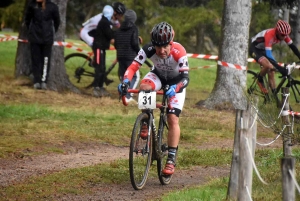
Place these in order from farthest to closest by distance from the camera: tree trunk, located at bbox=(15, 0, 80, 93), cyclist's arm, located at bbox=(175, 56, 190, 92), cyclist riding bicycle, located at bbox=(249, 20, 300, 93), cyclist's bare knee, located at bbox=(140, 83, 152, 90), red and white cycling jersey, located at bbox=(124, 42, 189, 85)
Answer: tree trunk, located at bbox=(15, 0, 80, 93) → cyclist riding bicycle, located at bbox=(249, 20, 300, 93) → red and white cycling jersey, located at bbox=(124, 42, 189, 85) → cyclist's arm, located at bbox=(175, 56, 190, 92) → cyclist's bare knee, located at bbox=(140, 83, 152, 90)

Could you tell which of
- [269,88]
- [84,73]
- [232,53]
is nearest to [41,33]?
[84,73]

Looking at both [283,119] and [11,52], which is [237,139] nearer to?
[283,119]

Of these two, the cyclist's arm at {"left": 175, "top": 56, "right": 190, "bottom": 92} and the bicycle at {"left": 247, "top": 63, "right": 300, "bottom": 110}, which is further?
the bicycle at {"left": 247, "top": 63, "right": 300, "bottom": 110}

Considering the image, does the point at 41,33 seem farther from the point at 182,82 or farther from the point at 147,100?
the point at 147,100

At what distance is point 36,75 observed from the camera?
60.1 ft

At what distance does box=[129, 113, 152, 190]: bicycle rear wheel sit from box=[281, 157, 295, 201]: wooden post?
11.8 ft

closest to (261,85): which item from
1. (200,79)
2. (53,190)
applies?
(53,190)

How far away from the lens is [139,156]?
9141 millimetres

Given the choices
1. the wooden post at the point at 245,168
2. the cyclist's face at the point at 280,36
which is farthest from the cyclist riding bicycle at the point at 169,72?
the cyclist's face at the point at 280,36

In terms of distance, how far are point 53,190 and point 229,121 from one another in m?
8.06

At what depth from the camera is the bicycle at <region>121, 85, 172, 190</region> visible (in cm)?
895

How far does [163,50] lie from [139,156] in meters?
1.20

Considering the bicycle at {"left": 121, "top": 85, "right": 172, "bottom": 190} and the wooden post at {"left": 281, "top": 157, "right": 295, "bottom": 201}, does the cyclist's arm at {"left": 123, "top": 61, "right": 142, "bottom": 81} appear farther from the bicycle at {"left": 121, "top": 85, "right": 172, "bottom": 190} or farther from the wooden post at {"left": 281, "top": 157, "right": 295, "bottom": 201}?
the wooden post at {"left": 281, "top": 157, "right": 295, "bottom": 201}

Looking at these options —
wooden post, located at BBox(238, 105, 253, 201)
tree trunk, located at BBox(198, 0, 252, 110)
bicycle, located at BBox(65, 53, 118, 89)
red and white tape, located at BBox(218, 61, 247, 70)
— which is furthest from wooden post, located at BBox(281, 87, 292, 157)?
bicycle, located at BBox(65, 53, 118, 89)
